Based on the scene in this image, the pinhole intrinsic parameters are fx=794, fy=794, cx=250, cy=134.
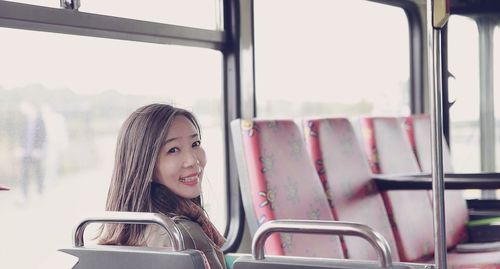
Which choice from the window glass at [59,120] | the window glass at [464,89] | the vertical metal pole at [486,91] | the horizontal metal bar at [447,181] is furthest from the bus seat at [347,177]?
the vertical metal pole at [486,91]

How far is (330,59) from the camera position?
4.10 metres

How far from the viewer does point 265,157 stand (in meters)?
2.81

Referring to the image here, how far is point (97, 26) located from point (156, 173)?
0.68 meters

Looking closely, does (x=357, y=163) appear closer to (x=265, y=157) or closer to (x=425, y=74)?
(x=265, y=157)

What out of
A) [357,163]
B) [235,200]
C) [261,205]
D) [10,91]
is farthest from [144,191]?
[357,163]

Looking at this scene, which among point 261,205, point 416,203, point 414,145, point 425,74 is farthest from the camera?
point 425,74

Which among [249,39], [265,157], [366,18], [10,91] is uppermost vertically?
[366,18]

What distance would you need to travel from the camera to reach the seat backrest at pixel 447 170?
3.93 m

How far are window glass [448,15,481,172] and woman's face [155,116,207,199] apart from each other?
3.47m

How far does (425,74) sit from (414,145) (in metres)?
1.02

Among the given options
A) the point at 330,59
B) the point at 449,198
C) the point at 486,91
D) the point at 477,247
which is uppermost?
the point at 330,59

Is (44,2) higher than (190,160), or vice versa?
(44,2)

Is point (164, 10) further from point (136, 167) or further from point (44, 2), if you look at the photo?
point (136, 167)

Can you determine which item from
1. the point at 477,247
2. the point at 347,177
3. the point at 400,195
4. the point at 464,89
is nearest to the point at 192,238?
the point at 347,177
